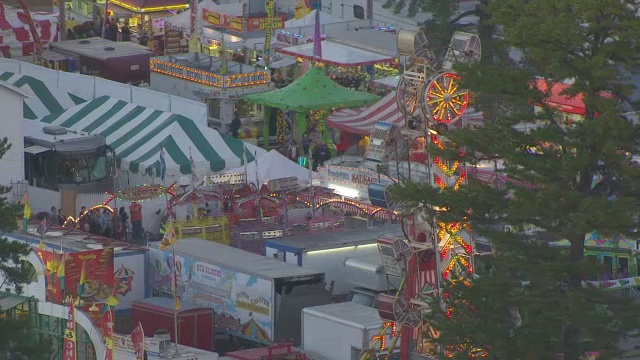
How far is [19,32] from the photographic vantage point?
53.2 meters

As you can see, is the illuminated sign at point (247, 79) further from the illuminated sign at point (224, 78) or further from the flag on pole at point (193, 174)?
the flag on pole at point (193, 174)

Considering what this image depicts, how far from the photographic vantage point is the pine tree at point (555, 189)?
23.5m

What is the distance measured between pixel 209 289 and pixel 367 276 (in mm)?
2321

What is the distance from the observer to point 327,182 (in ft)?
123

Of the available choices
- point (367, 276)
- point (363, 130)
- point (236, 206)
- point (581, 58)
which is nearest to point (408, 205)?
point (581, 58)

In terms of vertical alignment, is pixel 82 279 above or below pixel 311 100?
above

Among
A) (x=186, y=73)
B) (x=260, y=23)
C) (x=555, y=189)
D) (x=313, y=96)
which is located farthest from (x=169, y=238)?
(x=260, y=23)

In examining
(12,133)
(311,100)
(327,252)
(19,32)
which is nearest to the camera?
(327,252)

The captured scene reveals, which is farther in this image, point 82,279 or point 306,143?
point 306,143

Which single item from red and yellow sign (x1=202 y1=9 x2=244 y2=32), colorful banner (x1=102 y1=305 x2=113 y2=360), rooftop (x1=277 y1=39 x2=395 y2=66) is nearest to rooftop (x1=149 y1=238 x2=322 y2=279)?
colorful banner (x1=102 y1=305 x2=113 y2=360)

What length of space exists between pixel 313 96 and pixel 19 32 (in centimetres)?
1132

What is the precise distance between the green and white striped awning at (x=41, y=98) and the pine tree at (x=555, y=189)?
20986mm

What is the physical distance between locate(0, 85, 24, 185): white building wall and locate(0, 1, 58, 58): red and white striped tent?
12081 mm

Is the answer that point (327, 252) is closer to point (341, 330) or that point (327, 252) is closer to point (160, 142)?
point (341, 330)
